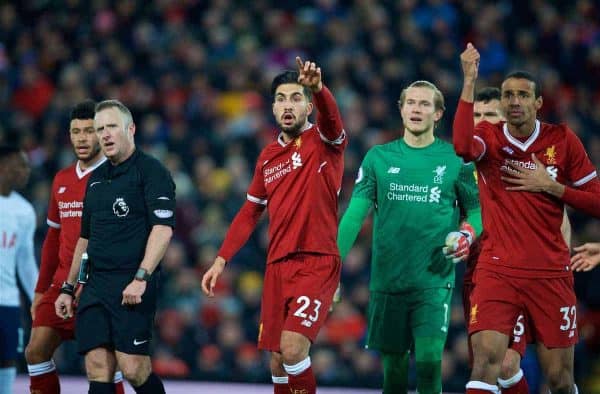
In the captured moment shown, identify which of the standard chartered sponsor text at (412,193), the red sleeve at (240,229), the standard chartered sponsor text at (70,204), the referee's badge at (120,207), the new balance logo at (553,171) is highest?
the new balance logo at (553,171)

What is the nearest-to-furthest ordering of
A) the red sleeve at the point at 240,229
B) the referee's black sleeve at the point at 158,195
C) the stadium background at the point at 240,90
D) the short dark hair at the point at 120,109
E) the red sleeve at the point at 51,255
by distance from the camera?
the referee's black sleeve at the point at 158,195, the short dark hair at the point at 120,109, the red sleeve at the point at 240,229, the red sleeve at the point at 51,255, the stadium background at the point at 240,90

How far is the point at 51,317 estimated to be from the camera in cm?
786

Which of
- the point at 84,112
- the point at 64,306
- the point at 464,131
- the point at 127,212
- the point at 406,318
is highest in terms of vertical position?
the point at 84,112

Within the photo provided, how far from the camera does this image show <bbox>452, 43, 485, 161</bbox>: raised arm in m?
6.36

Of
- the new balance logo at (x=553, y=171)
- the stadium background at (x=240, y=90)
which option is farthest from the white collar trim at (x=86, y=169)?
the stadium background at (x=240, y=90)

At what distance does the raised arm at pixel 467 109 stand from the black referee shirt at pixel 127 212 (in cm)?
182

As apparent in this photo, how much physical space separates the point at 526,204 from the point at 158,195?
2.21 meters

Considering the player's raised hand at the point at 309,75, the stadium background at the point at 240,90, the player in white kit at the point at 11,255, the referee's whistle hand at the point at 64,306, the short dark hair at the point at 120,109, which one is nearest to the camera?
the player's raised hand at the point at 309,75

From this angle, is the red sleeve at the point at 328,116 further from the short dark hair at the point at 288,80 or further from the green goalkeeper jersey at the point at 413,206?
the green goalkeeper jersey at the point at 413,206

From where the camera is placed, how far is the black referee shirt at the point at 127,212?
7020 mm

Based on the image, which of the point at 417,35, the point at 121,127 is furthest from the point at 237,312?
the point at 121,127

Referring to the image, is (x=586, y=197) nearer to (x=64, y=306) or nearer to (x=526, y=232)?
(x=526, y=232)

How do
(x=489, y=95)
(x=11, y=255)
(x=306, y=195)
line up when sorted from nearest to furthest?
(x=306, y=195)
(x=489, y=95)
(x=11, y=255)

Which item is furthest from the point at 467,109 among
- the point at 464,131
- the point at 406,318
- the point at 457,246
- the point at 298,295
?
the point at 406,318
